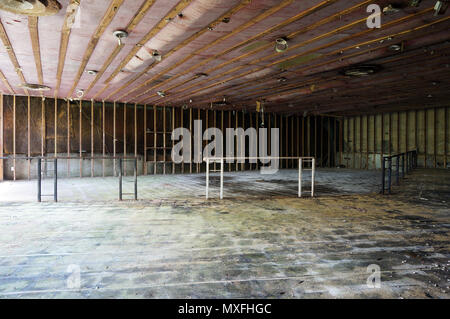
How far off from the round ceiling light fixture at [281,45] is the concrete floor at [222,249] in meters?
2.79

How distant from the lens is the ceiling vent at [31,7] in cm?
318

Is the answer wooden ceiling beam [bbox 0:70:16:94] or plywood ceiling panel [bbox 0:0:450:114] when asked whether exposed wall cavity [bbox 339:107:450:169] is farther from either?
wooden ceiling beam [bbox 0:70:16:94]

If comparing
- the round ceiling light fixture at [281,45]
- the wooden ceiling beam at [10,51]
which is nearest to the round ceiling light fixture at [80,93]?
the wooden ceiling beam at [10,51]

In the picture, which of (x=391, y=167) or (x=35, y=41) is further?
(x=391, y=167)

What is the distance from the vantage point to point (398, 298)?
1783 millimetres

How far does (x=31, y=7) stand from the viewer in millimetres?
3311

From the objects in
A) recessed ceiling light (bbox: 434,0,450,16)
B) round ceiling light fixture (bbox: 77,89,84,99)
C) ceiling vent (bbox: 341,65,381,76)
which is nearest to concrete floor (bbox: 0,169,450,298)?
recessed ceiling light (bbox: 434,0,450,16)

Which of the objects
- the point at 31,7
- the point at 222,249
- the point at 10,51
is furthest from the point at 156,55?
the point at 222,249

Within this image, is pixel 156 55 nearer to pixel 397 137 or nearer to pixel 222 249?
pixel 222 249

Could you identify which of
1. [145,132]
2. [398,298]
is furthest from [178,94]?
[398,298]

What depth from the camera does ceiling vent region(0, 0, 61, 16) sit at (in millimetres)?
3184

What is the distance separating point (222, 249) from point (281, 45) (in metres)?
3.68

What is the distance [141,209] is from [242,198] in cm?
203

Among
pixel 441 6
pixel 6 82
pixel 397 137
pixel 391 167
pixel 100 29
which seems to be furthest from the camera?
pixel 397 137
